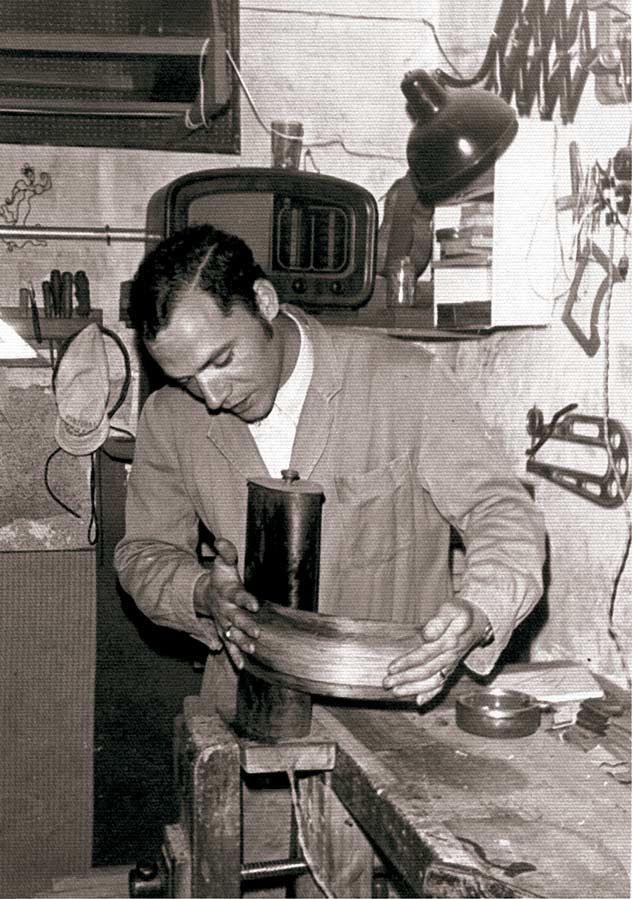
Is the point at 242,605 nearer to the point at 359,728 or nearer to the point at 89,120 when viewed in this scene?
the point at 359,728

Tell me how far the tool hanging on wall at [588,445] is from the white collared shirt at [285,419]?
96 cm

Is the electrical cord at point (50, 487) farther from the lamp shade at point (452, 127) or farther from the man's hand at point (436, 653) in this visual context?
the man's hand at point (436, 653)

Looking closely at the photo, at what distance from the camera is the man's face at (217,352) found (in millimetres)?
2094

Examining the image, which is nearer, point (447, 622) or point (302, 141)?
point (447, 622)

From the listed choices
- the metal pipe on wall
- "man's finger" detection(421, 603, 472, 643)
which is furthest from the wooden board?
the metal pipe on wall

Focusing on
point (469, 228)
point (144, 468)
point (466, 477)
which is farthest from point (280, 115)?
point (466, 477)

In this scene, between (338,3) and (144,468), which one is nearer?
(144,468)

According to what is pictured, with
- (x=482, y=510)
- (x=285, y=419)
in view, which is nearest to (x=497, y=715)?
(x=482, y=510)

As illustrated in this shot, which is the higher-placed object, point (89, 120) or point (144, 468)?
point (89, 120)

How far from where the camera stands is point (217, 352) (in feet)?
6.93

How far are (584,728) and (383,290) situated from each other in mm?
2078

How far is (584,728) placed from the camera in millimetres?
2018

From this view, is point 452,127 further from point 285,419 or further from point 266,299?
point 285,419

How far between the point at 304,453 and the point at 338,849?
0.87 m
